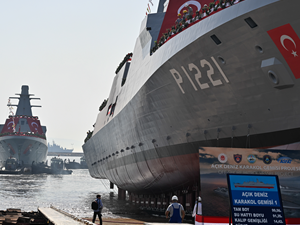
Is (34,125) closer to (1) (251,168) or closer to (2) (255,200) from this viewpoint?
(1) (251,168)

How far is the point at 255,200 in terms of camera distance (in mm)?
7914

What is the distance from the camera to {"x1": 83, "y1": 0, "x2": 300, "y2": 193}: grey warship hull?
12953 millimetres

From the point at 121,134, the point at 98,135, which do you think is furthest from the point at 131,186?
the point at 98,135

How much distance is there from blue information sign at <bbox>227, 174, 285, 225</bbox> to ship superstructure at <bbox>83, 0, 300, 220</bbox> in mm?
6051

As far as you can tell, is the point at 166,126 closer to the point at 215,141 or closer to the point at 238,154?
the point at 215,141

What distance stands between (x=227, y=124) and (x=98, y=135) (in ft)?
85.5

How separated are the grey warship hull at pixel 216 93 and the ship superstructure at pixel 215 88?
0.12ft

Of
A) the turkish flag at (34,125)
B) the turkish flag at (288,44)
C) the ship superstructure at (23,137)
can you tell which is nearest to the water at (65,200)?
the turkish flag at (288,44)

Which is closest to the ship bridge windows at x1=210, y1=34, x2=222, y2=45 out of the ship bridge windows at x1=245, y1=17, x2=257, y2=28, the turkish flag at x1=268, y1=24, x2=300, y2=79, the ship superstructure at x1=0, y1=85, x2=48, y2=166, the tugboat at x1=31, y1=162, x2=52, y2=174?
the ship bridge windows at x1=245, y1=17, x2=257, y2=28

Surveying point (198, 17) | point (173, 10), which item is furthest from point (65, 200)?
point (198, 17)

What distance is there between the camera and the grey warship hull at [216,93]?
42.5ft

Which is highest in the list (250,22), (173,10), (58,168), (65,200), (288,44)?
(58,168)

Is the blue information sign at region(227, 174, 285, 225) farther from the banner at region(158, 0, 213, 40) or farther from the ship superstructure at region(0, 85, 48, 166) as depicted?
the ship superstructure at region(0, 85, 48, 166)

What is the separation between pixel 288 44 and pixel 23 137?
302ft
